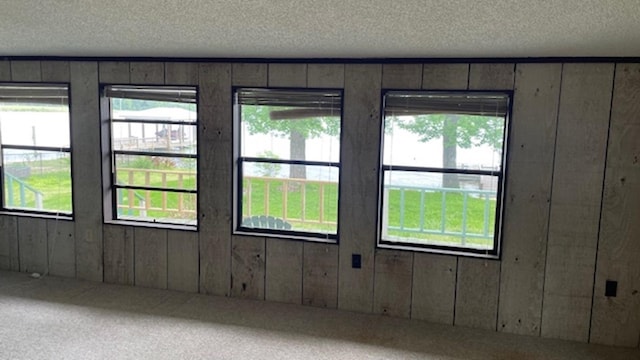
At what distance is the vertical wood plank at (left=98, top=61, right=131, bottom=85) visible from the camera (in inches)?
A: 157

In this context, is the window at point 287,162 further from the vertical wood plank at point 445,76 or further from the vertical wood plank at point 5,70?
the vertical wood plank at point 5,70

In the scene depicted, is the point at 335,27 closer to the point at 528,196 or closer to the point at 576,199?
the point at 528,196

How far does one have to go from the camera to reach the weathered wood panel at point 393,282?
11.8 ft

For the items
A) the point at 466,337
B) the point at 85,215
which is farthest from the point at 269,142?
the point at 466,337

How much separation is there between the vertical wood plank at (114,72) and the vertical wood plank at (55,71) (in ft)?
1.14

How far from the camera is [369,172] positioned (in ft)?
11.8

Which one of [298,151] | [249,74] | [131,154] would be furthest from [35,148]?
[298,151]

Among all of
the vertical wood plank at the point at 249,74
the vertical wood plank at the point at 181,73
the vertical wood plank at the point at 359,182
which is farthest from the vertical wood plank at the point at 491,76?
the vertical wood plank at the point at 181,73

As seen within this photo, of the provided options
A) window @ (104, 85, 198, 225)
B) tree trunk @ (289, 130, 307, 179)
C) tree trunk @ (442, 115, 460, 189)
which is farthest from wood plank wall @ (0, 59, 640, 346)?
tree trunk @ (289, 130, 307, 179)

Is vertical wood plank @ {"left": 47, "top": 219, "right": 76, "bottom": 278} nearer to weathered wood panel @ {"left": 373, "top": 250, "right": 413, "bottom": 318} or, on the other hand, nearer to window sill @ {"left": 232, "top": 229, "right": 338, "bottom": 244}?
window sill @ {"left": 232, "top": 229, "right": 338, "bottom": 244}

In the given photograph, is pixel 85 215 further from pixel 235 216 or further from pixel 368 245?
pixel 368 245

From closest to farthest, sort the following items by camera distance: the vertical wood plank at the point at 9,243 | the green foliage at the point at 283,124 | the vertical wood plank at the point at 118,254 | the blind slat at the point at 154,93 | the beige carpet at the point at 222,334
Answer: the beige carpet at the point at 222,334 < the green foliage at the point at 283,124 < the blind slat at the point at 154,93 < the vertical wood plank at the point at 118,254 < the vertical wood plank at the point at 9,243

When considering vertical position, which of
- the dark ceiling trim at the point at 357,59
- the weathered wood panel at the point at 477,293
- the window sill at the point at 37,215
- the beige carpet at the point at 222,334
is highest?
the dark ceiling trim at the point at 357,59

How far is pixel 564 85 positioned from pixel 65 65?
4020mm
